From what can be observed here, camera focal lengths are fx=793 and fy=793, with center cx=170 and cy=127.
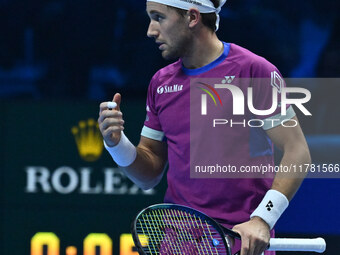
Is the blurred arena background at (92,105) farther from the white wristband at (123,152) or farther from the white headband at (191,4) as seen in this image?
the white headband at (191,4)

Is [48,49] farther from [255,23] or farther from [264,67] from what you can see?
[264,67]

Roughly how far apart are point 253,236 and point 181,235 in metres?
0.37

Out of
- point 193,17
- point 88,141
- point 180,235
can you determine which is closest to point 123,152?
point 180,235

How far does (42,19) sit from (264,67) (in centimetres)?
216

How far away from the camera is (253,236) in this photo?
2443mm

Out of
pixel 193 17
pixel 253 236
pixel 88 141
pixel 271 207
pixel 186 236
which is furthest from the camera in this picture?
pixel 88 141

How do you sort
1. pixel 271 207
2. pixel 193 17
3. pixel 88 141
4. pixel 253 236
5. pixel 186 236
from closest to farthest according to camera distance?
pixel 253 236
pixel 271 207
pixel 186 236
pixel 193 17
pixel 88 141

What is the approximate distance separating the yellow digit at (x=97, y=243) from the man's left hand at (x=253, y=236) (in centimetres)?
180

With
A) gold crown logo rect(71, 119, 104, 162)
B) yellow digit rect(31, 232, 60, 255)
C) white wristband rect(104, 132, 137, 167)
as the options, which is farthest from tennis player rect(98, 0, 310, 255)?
yellow digit rect(31, 232, 60, 255)

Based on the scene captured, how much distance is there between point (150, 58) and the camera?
4.47 meters

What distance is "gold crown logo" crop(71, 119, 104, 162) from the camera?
416 centimetres

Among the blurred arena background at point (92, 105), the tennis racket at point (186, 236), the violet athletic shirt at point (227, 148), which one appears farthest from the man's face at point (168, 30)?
the blurred arena background at point (92, 105)

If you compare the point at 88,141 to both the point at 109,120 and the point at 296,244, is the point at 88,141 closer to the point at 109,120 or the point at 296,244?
the point at 109,120

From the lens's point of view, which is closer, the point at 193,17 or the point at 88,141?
the point at 193,17
